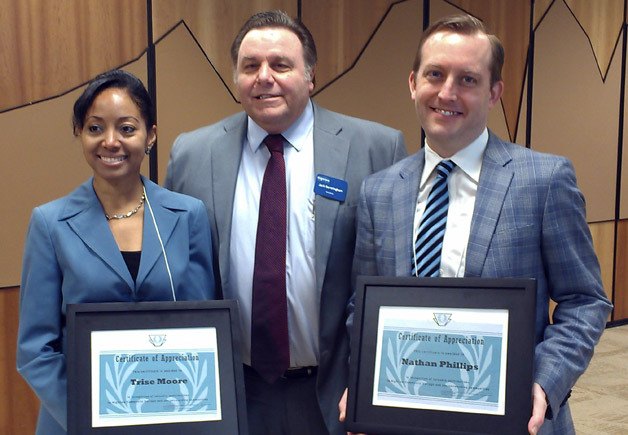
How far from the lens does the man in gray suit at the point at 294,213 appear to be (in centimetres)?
205

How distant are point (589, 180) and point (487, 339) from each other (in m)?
5.06

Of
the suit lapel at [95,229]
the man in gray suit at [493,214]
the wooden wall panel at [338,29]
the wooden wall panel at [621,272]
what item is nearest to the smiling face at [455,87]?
the man in gray suit at [493,214]

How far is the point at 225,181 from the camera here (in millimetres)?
2086

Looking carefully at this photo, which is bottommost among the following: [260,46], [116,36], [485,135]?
[485,135]

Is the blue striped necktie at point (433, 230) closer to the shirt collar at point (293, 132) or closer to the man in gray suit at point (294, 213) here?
the man in gray suit at point (294, 213)

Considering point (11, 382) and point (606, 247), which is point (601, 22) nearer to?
point (606, 247)

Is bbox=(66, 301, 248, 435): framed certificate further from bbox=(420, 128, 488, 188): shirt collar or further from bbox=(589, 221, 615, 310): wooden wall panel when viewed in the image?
bbox=(589, 221, 615, 310): wooden wall panel

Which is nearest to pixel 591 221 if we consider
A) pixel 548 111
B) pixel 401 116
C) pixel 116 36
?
pixel 548 111

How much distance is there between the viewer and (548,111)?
5848 millimetres

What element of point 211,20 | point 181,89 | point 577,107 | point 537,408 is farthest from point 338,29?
point 537,408

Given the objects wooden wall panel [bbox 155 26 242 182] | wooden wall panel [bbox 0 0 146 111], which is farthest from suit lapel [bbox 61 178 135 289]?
wooden wall panel [bbox 155 26 242 182]

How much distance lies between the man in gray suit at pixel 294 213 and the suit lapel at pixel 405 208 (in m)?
0.27

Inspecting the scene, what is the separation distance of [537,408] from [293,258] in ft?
2.78

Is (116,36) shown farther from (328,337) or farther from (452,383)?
(452,383)
